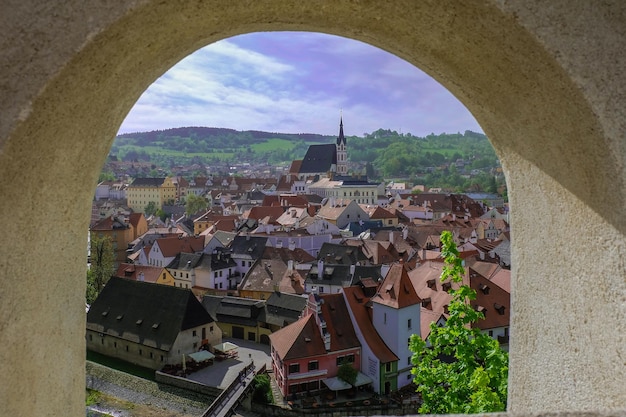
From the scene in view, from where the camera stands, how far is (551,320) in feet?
6.78

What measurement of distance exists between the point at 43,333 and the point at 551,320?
187 cm

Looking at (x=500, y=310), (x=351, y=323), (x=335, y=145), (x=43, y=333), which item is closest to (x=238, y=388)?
(x=351, y=323)

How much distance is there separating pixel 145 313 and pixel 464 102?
25.6 m

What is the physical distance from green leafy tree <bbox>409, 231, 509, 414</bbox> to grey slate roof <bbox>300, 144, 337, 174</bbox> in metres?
92.9

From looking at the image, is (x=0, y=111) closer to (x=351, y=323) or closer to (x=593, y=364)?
(x=593, y=364)

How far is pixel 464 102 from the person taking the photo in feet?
7.57

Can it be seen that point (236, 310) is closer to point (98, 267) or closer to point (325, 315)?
point (325, 315)

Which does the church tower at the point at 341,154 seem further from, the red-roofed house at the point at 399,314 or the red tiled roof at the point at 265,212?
the red-roofed house at the point at 399,314

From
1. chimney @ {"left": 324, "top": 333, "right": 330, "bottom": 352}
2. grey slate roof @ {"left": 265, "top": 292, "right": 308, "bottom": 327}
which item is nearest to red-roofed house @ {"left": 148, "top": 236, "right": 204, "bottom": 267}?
grey slate roof @ {"left": 265, "top": 292, "right": 308, "bottom": 327}

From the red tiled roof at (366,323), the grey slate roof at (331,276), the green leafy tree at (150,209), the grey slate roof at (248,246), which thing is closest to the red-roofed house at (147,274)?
the grey slate roof at (248,246)

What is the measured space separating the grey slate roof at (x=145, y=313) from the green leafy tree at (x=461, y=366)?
67.2 ft

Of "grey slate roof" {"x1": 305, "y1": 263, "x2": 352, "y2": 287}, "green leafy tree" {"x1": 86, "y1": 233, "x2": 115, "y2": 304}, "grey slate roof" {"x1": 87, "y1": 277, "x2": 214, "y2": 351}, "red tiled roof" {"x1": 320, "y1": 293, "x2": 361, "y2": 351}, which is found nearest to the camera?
"red tiled roof" {"x1": 320, "y1": 293, "x2": 361, "y2": 351}

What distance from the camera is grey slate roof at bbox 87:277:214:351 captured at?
24.4m

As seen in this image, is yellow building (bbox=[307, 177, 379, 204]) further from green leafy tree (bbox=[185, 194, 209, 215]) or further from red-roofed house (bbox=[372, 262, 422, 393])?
red-roofed house (bbox=[372, 262, 422, 393])
